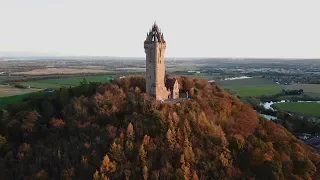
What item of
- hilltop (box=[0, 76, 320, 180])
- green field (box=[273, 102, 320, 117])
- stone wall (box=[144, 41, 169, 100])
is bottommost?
green field (box=[273, 102, 320, 117])

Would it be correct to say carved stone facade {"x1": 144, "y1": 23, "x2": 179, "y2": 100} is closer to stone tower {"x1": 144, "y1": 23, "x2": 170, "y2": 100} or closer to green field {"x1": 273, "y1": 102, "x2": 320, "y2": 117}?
stone tower {"x1": 144, "y1": 23, "x2": 170, "y2": 100}

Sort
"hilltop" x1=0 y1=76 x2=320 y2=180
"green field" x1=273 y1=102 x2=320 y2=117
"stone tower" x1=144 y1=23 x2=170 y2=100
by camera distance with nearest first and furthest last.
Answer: "hilltop" x1=0 y1=76 x2=320 y2=180
"stone tower" x1=144 y1=23 x2=170 y2=100
"green field" x1=273 y1=102 x2=320 y2=117

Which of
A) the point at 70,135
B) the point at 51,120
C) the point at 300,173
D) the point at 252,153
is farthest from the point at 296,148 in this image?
the point at 51,120

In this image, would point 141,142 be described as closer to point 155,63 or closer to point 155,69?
point 155,69

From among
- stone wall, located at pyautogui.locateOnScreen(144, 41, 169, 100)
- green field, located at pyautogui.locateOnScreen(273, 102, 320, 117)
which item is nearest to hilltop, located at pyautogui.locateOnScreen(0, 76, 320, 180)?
stone wall, located at pyautogui.locateOnScreen(144, 41, 169, 100)

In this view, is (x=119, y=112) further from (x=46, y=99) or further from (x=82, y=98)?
(x=46, y=99)

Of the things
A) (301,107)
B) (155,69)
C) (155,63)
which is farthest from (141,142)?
(301,107)

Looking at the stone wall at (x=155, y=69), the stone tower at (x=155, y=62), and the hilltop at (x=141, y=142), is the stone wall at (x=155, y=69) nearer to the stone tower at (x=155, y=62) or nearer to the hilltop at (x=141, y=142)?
the stone tower at (x=155, y=62)
